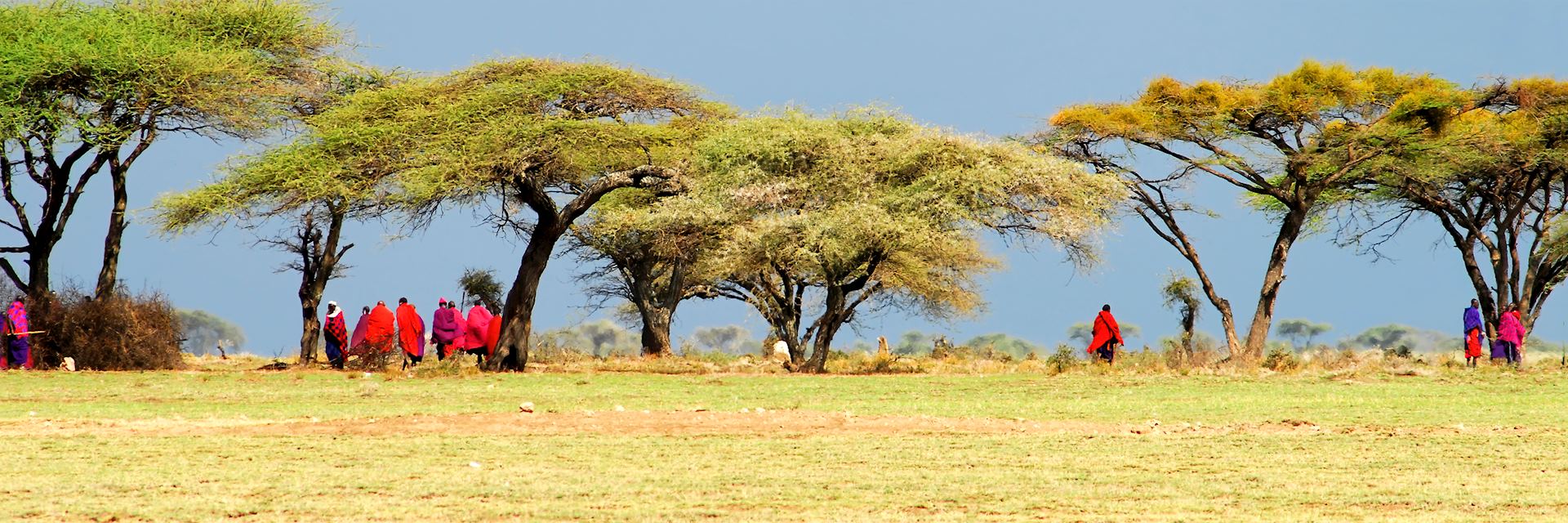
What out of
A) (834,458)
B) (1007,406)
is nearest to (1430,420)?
(1007,406)

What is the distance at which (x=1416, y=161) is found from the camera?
37.2 metres

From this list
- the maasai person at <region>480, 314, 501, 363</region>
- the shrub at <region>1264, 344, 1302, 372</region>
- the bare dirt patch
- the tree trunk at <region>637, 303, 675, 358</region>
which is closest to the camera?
the bare dirt patch

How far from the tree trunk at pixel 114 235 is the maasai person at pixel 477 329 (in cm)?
832

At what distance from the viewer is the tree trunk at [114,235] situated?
3578cm

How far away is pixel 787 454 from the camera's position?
A: 48.1 feet

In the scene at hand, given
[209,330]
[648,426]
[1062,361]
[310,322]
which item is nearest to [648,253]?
[310,322]

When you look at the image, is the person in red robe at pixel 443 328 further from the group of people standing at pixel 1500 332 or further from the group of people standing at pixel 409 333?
the group of people standing at pixel 1500 332

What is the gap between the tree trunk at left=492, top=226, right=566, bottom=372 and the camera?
1257 inches

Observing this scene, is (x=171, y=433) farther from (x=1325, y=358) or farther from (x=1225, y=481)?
(x=1325, y=358)

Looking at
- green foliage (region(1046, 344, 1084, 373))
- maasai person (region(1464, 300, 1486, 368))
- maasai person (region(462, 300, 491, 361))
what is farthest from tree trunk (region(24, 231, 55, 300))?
maasai person (region(1464, 300, 1486, 368))

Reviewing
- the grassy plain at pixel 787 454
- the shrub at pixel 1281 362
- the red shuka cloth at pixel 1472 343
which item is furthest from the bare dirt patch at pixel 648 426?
the red shuka cloth at pixel 1472 343

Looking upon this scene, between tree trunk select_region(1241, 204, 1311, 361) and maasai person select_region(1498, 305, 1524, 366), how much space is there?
472 cm

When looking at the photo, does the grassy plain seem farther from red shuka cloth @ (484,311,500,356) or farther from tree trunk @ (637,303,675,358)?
tree trunk @ (637,303,675,358)

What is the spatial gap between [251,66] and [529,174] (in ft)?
33.4
